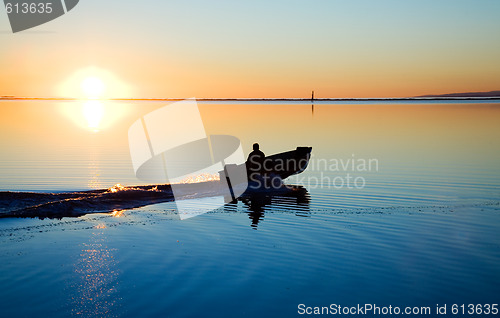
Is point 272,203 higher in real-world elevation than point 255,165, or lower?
lower

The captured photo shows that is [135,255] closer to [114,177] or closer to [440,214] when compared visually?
[440,214]

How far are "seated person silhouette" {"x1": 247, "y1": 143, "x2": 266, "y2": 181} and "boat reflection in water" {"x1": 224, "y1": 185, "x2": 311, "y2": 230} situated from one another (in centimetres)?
237

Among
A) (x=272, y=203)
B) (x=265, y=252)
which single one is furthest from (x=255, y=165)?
(x=265, y=252)

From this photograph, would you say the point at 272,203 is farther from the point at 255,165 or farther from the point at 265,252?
the point at 265,252

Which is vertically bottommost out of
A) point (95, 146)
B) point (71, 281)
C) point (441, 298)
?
point (441, 298)

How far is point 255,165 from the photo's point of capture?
2903 cm

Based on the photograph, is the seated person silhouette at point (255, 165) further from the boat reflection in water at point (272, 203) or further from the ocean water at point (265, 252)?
the boat reflection in water at point (272, 203)

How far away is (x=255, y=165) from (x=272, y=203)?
6079 millimetres

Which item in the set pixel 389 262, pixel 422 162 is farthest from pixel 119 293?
pixel 422 162

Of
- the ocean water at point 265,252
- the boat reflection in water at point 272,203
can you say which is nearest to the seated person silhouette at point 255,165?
the ocean water at point 265,252

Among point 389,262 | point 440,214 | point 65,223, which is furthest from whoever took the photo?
point 440,214

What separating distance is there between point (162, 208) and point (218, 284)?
9.75 metres

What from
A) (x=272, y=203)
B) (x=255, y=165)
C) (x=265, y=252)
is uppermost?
(x=255, y=165)

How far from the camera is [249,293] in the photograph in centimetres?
1173
